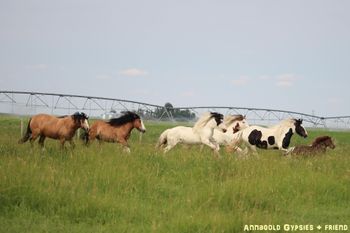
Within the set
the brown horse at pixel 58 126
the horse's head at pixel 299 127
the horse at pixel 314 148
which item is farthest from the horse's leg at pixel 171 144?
the horse's head at pixel 299 127

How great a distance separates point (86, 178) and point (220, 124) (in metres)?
9.19

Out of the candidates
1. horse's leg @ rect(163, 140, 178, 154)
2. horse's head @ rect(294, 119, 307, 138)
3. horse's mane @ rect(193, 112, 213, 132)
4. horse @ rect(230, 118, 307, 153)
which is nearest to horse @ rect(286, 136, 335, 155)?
horse @ rect(230, 118, 307, 153)

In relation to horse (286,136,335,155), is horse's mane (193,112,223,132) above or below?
above

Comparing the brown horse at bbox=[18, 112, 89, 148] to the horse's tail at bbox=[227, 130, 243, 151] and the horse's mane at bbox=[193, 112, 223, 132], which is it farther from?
the horse's tail at bbox=[227, 130, 243, 151]

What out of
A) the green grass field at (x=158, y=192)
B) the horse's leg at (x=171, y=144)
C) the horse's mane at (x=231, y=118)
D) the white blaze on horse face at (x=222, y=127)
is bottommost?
the green grass field at (x=158, y=192)

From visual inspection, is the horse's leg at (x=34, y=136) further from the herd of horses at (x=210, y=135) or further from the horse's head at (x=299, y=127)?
the horse's head at (x=299, y=127)

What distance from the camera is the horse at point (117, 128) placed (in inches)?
692

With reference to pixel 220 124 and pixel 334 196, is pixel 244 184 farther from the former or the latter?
pixel 220 124

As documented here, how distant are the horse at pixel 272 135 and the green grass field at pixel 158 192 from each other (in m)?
4.77

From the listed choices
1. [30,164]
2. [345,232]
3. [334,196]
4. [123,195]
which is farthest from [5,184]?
[334,196]

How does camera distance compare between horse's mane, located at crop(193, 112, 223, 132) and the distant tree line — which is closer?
horse's mane, located at crop(193, 112, 223, 132)

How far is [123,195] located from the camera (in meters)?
9.77

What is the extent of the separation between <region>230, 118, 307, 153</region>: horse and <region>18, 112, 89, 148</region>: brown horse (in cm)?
610

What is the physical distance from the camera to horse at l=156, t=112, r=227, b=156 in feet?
59.1
